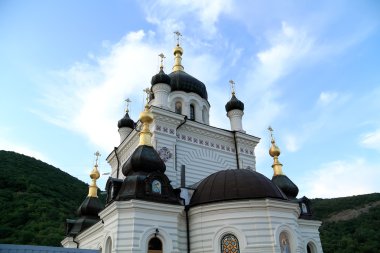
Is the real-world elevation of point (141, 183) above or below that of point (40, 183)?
below

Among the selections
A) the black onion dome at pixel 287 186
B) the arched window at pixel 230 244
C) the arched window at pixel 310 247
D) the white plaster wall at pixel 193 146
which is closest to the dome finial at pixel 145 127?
the white plaster wall at pixel 193 146

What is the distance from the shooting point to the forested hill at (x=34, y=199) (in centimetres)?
3512

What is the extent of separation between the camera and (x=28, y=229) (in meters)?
36.1

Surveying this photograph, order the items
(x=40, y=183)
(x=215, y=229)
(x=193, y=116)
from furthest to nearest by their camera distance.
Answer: (x=40, y=183)
(x=193, y=116)
(x=215, y=229)

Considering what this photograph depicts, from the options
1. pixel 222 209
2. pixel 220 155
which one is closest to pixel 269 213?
Result: pixel 222 209

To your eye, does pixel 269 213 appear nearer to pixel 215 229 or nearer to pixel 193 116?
pixel 215 229

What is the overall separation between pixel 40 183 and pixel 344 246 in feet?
134

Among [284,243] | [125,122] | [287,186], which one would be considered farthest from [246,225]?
[125,122]

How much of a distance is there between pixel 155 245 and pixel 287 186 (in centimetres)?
896

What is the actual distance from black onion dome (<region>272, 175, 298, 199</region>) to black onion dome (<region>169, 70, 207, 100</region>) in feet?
24.6

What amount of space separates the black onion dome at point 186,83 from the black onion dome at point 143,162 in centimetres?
836

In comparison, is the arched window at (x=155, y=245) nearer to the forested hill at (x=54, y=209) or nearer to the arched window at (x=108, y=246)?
the arched window at (x=108, y=246)

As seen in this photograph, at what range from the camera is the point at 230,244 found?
13156mm

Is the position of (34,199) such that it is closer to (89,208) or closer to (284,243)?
(89,208)
